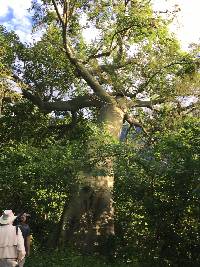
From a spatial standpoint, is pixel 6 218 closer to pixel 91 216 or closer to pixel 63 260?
pixel 63 260

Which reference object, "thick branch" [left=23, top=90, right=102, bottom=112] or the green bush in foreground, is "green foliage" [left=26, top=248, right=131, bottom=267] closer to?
the green bush in foreground

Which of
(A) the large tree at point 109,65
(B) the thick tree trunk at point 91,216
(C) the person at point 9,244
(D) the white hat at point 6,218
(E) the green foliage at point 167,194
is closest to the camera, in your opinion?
(C) the person at point 9,244

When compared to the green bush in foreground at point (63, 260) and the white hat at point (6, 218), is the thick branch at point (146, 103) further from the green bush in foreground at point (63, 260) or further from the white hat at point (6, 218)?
the white hat at point (6, 218)

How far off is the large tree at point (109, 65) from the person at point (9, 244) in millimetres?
9932

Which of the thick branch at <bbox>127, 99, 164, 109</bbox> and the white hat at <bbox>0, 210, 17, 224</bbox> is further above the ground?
the thick branch at <bbox>127, 99, 164, 109</bbox>

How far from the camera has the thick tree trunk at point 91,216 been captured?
46.7 feet

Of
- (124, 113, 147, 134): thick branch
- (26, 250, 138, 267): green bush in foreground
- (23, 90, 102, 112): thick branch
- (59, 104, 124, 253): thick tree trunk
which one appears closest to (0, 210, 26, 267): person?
(26, 250, 138, 267): green bush in foreground

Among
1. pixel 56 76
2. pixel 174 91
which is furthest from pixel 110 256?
pixel 56 76

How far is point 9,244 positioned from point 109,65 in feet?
Answer: 47.8

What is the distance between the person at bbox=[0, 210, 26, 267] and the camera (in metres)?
7.21

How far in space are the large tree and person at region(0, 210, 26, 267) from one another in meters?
9.93

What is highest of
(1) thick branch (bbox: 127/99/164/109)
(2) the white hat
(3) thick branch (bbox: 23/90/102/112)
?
(1) thick branch (bbox: 127/99/164/109)

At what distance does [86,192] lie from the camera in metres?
15.6

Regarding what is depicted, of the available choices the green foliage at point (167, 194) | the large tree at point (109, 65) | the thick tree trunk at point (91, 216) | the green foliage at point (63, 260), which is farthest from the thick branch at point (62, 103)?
the green foliage at point (63, 260)
